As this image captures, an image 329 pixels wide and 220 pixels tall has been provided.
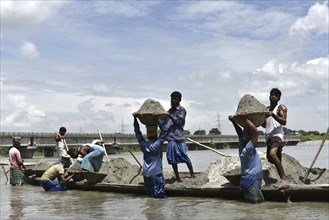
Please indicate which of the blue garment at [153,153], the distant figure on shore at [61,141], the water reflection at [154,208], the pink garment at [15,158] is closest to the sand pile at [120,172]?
the distant figure on shore at [61,141]

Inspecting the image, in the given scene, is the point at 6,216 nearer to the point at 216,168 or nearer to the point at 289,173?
the point at 216,168

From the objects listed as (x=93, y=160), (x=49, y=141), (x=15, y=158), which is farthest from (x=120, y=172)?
(x=49, y=141)

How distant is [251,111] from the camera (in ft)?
25.5

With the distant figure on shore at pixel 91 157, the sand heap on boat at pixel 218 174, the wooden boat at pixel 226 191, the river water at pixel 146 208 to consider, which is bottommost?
the river water at pixel 146 208

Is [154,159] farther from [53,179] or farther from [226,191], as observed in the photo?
[53,179]

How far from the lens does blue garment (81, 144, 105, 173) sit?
429 inches

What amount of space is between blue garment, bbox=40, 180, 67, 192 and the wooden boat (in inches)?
Answer: 13.0

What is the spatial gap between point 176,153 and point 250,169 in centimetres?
221

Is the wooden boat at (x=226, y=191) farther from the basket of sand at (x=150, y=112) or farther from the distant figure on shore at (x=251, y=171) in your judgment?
the basket of sand at (x=150, y=112)

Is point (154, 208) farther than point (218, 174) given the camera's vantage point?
No

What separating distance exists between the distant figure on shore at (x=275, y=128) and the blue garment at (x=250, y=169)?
30 cm

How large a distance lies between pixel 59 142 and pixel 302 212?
802 centimetres

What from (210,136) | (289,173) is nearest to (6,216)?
(289,173)

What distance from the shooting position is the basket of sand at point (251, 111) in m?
7.76
